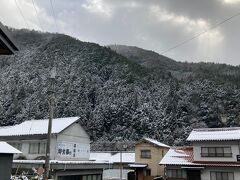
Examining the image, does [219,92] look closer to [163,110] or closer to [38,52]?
[163,110]

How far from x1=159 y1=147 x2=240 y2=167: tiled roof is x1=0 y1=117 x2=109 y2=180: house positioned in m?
7.73

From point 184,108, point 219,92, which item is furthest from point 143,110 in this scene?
point 219,92

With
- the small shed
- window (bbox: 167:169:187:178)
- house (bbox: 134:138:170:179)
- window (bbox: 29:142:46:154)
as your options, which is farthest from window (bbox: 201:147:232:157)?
the small shed

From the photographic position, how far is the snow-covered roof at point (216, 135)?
1257 inches

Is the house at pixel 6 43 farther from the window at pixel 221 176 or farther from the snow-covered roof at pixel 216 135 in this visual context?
the window at pixel 221 176

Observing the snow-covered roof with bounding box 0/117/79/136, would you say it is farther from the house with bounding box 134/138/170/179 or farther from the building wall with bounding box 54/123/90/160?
the house with bounding box 134/138/170/179

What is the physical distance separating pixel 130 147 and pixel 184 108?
1913cm

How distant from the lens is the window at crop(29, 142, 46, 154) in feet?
102

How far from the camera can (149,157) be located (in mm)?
43594

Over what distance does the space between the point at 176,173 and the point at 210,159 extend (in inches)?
184

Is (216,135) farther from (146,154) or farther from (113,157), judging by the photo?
(113,157)

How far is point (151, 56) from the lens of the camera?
165250mm

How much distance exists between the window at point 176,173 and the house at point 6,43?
31364 millimetres

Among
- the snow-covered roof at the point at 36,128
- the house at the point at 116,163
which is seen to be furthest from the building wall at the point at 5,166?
the house at the point at 116,163
